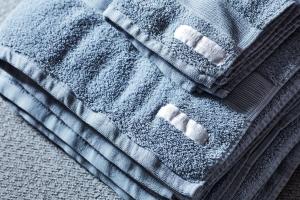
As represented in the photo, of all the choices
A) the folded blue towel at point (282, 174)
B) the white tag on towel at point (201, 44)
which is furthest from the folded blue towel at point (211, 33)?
the folded blue towel at point (282, 174)

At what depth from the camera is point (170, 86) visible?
2.49 ft

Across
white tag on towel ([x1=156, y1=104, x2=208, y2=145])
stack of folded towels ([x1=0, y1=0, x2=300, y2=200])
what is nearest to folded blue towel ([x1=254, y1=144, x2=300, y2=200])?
stack of folded towels ([x1=0, y1=0, x2=300, y2=200])

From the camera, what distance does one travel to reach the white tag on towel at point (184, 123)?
0.72m

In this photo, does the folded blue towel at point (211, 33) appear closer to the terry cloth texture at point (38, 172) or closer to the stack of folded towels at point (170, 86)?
the stack of folded towels at point (170, 86)

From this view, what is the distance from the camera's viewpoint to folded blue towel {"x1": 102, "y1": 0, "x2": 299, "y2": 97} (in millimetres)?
710

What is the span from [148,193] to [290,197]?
0.75 feet

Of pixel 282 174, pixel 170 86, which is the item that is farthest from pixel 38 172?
pixel 282 174

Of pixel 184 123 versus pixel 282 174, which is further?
pixel 282 174

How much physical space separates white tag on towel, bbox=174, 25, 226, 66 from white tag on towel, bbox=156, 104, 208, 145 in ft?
0.28

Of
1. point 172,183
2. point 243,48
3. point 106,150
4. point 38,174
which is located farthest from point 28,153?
point 243,48

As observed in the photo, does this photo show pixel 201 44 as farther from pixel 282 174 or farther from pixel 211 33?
pixel 282 174

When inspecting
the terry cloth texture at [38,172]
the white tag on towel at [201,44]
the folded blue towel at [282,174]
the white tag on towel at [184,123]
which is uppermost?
the white tag on towel at [201,44]

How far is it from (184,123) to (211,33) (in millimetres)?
124

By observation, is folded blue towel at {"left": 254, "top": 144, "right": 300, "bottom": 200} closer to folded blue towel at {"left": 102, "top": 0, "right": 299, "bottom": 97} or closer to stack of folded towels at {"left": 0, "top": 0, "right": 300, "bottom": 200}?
stack of folded towels at {"left": 0, "top": 0, "right": 300, "bottom": 200}
